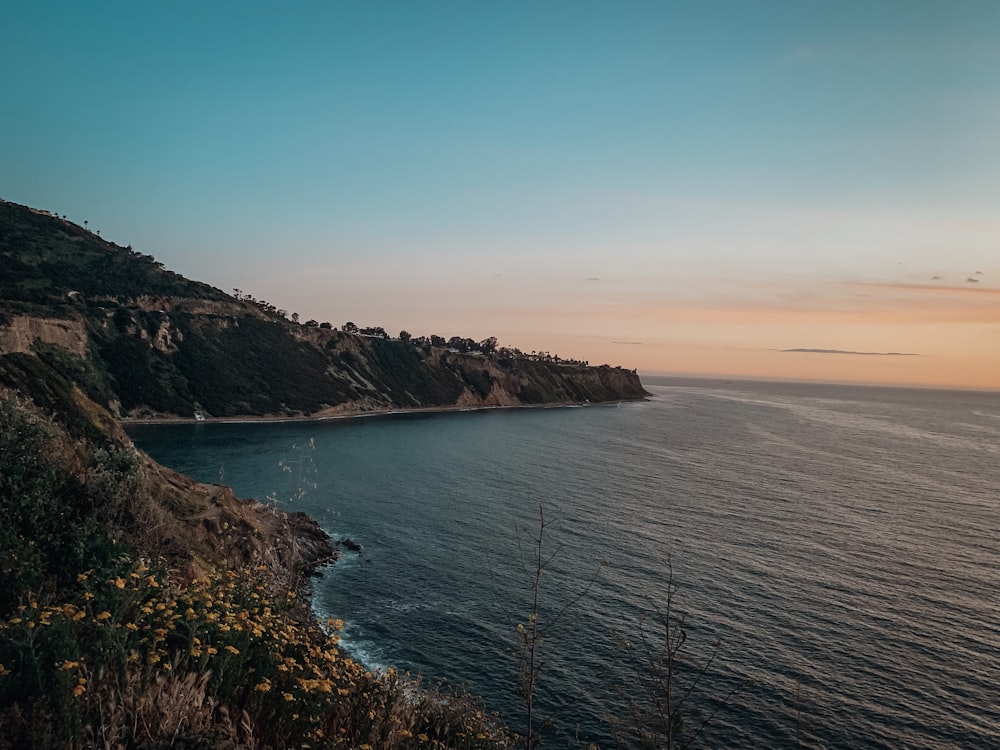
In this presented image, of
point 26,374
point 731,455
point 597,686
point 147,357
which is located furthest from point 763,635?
point 147,357

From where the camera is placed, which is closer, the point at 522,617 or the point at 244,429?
the point at 522,617

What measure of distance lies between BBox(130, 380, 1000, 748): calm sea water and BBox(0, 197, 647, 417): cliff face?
20485mm

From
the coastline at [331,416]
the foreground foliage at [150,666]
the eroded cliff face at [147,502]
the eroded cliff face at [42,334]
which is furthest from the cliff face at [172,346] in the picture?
the foreground foliage at [150,666]

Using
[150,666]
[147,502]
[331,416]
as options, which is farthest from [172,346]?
[150,666]

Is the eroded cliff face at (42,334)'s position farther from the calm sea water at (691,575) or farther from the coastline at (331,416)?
the calm sea water at (691,575)

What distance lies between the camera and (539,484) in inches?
2283

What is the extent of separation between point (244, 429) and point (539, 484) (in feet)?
171

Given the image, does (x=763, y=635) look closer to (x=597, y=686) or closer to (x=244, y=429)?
(x=597, y=686)

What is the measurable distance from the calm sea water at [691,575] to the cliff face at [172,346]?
67.2 ft

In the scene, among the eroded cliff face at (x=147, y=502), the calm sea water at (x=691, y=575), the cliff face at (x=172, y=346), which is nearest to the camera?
the eroded cliff face at (x=147, y=502)

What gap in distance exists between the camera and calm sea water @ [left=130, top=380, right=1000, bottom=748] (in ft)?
72.0

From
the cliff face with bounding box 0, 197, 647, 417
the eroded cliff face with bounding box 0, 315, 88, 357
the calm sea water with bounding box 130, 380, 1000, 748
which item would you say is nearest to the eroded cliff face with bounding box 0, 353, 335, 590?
the calm sea water with bounding box 130, 380, 1000, 748

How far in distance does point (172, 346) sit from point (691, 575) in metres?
101

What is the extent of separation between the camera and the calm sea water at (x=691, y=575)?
864 inches
